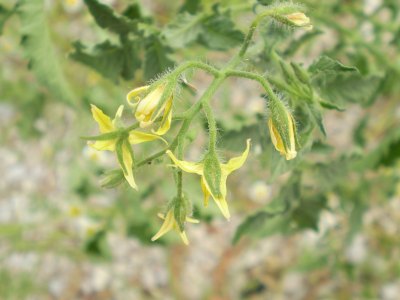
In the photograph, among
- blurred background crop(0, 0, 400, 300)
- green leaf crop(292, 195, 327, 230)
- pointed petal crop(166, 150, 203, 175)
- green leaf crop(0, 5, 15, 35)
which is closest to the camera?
pointed petal crop(166, 150, 203, 175)

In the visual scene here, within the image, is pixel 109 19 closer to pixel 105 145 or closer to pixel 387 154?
pixel 105 145

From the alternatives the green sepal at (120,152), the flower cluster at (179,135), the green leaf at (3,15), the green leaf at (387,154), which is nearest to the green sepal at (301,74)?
the flower cluster at (179,135)

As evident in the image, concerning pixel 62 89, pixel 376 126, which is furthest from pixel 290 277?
pixel 62 89

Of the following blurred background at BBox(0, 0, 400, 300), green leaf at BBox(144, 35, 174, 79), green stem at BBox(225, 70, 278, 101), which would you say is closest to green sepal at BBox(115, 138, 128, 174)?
green stem at BBox(225, 70, 278, 101)

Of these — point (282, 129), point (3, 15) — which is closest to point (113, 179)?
point (282, 129)

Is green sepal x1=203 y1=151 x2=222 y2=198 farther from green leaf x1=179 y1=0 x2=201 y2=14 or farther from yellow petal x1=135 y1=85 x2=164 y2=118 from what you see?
green leaf x1=179 y1=0 x2=201 y2=14

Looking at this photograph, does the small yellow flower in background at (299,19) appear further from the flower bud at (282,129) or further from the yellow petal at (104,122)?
the yellow petal at (104,122)
